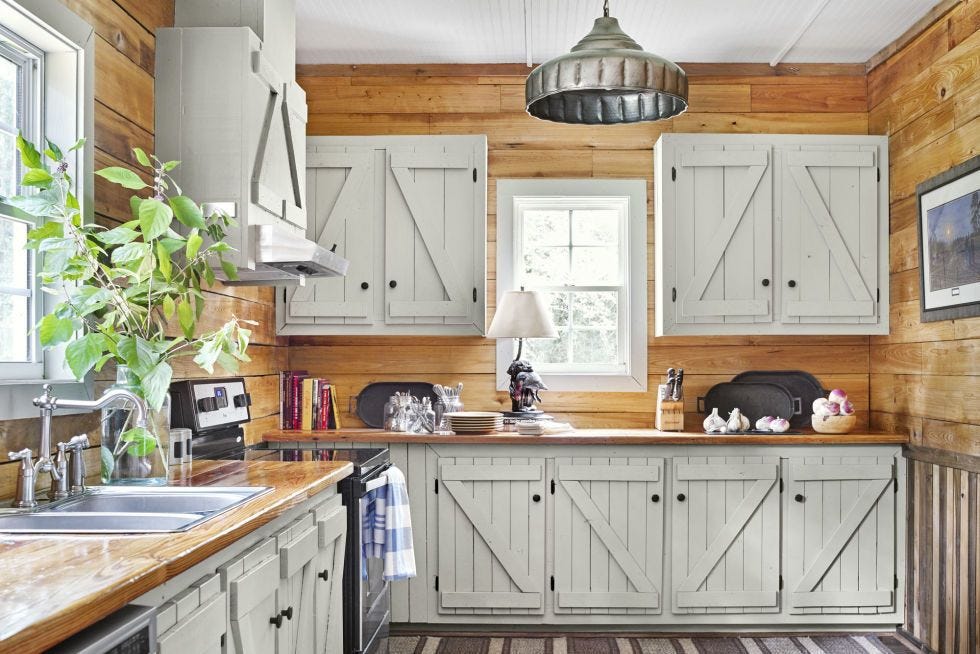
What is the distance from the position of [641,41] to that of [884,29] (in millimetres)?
1116

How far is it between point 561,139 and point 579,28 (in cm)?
63

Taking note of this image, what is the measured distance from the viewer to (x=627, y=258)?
14.6ft

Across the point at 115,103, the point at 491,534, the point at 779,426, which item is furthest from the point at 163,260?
the point at 779,426

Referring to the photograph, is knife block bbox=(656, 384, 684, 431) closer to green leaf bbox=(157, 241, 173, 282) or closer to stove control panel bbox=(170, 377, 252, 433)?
stove control panel bbox=(170, 377, 252, 433)

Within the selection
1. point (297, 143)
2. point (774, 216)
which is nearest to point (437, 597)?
→ point (297, 143)

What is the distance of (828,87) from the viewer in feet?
14.5

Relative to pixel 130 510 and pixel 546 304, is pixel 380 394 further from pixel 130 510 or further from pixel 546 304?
pixel 130 510

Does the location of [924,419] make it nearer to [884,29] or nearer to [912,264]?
[912,264]

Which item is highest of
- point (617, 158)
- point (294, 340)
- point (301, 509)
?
point (617, 158)

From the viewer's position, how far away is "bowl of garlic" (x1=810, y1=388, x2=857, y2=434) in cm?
402

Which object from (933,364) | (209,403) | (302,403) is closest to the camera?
(209,403)

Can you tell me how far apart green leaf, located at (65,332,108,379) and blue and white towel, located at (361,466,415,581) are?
45.7 inches

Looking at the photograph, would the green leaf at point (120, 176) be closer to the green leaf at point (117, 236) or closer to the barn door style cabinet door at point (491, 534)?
the green leaf at point (117, 236)

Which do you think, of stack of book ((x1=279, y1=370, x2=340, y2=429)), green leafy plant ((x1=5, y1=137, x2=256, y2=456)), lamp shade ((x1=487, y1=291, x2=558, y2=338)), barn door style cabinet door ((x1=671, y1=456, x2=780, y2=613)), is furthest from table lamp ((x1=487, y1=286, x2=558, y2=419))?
green leafy plant ((x1=5, y1=137, x2=256, y2=456))
